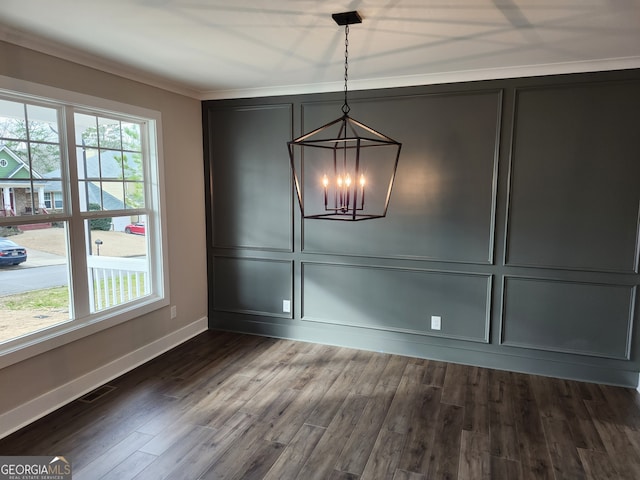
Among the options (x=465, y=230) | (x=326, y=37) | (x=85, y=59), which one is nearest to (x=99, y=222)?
(x=85, y=59)

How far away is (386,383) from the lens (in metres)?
3.32

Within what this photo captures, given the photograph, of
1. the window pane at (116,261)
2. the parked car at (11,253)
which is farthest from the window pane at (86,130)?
the parked car at (11,253)

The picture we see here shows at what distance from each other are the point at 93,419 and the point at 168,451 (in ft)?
2.24

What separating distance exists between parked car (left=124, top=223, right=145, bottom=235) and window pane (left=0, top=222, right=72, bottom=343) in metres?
0.63

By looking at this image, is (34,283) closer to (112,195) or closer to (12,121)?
(112,195)

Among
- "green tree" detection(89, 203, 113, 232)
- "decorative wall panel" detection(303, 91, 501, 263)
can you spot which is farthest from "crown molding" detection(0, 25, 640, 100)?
"green tree" detection(89, 203, 113, 232)

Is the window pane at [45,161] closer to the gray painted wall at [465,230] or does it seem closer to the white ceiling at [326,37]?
the white ceiling at [326,37]

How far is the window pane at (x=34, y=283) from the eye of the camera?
8.67 ft

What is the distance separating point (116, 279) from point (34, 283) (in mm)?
759

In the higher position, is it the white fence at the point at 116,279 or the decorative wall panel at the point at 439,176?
the decorative wall panel at the point at 439,176

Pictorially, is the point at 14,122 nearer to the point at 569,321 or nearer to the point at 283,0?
the point at 283,0

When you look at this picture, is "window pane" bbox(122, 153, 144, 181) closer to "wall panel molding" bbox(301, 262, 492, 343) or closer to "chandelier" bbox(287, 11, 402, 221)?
"chandelier" bbox(287, 11, 402, 221)

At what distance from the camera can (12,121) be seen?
8.59 feet

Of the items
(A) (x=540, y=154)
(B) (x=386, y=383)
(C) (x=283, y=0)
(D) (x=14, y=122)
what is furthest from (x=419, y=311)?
(D) (x=14, y=122)
